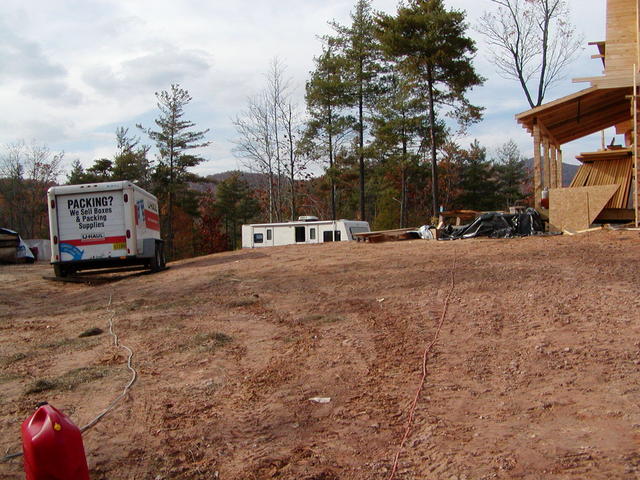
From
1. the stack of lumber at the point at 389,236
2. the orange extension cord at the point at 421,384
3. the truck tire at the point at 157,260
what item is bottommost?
the orange extension cord at the point at 421,384

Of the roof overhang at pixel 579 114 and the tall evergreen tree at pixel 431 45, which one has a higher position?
the tall evergreen tree at pixel 431 45

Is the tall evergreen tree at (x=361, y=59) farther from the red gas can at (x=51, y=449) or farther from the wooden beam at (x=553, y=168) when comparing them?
the red gas can at (x=51, y=449)

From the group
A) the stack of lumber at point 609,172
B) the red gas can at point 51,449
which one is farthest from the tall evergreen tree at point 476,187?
the red gas can at point 51,449

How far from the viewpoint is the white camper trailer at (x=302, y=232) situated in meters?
25.6

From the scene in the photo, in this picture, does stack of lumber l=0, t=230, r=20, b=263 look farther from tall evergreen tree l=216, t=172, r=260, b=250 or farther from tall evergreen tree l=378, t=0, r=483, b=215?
tall evergreen tree l=216, t=172, r=260, b=250

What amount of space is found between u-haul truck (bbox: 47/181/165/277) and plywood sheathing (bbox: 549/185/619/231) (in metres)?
11.1

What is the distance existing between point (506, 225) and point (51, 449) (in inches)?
515

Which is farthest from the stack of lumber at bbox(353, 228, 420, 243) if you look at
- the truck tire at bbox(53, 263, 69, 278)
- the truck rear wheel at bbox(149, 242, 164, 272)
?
the truck tire at bbox(53, 263, 69, 278)

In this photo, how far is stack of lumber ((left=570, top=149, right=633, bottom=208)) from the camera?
46.6 ft

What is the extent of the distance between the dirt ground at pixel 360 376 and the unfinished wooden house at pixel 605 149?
4.41 meters

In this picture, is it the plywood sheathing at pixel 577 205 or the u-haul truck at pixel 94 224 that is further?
the u-haul truck at pixel 94 224

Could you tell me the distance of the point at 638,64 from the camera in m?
14.2

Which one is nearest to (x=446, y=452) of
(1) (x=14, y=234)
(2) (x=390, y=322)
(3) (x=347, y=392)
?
(3) (x=347, y=392)

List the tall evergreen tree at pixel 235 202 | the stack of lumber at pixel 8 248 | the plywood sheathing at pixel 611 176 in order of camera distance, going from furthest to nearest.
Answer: the tall evergreen tree at pixel 235 202 → the stack of lumber at pixel 8 248 → the plywood sheathing at pixel 611 176
